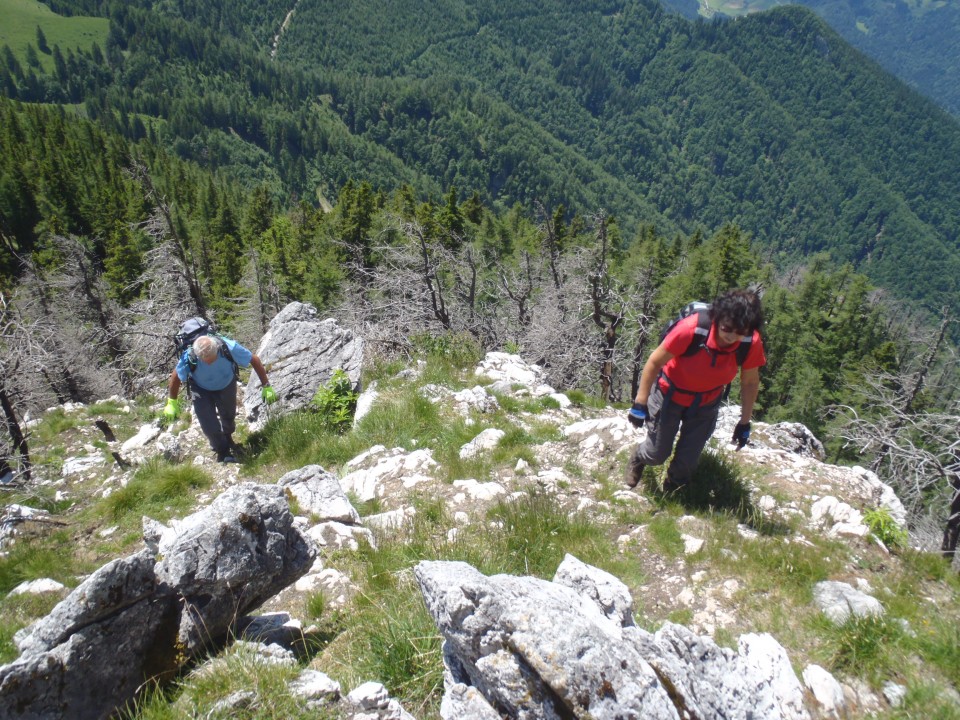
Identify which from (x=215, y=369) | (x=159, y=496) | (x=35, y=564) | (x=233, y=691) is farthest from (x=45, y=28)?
(x=233, y=691)

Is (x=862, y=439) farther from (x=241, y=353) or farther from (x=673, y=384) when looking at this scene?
(x=241, y=353)

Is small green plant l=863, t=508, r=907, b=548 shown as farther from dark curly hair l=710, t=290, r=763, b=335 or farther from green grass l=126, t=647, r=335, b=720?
green grass l=126, t=647, r=335, b=720

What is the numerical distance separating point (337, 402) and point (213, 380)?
1782 mm

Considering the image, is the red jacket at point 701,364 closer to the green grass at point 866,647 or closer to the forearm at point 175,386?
the green grass at point 866,647

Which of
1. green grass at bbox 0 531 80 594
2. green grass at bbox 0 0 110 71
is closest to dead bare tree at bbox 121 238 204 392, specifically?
green grass at bbox 0 531 80 594

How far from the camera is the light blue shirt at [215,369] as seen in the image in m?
6.50

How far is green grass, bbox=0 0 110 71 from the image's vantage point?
16125cm

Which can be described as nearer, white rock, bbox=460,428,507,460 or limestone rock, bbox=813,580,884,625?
limestone rock, bbox=813,580,884,625

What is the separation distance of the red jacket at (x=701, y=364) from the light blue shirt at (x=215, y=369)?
502 cm

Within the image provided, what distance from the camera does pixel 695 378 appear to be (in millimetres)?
4566

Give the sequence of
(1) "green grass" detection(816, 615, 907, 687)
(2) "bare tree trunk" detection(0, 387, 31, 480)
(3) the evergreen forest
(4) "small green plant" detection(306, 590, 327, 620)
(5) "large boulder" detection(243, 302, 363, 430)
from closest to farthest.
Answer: (1) "green grass" detection(816, 615, 907, 687)
(4) "small green plant" detection(306, 590, 327, 620)
(5) "large boulder" detection(243, 302, 363, 430)
(2) "bare tree trunk" detection(0, 387, 31, 480)
(3) the evergreen forest

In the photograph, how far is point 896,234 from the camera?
7283 inches

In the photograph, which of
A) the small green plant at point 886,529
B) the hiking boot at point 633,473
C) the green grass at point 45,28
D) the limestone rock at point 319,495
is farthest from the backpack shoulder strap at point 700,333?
the green grass at point 45,28

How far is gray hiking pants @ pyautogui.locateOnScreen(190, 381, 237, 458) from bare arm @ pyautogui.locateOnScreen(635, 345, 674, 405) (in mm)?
5055
